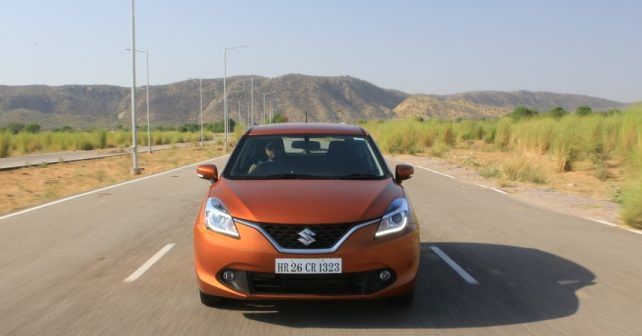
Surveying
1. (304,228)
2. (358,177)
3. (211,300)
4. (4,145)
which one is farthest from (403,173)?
(4,145)

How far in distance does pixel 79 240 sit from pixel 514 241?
5993mm

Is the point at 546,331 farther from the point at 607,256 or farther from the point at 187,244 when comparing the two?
the point at 187,244

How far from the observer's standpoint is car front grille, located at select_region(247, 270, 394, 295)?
5.43 meters

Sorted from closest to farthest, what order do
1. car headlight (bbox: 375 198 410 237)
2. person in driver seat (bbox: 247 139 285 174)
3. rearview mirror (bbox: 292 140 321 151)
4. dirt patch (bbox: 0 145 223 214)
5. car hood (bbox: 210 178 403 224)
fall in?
car hood (bbox: 210 178 403 224)
car headlight (bbox: 375 198 410 237)
person in driver seat (bbox: 247 139 285 174)
rearview mirror (bbox: 292 140 321 151)
dirt patch (bbox: 0 145 223 214)

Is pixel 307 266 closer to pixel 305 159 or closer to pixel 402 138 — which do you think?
pixel 305 159

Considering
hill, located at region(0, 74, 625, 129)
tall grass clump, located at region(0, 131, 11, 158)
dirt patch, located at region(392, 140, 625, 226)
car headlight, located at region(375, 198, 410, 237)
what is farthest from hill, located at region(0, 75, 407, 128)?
car headlight, located at region(375, 198, 410, 237)

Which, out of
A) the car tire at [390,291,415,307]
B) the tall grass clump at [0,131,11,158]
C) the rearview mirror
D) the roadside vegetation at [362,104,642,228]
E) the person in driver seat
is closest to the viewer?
the car tire at [390,291,415,307]

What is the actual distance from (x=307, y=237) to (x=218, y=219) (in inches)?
32.1

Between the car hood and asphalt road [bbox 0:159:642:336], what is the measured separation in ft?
2.79

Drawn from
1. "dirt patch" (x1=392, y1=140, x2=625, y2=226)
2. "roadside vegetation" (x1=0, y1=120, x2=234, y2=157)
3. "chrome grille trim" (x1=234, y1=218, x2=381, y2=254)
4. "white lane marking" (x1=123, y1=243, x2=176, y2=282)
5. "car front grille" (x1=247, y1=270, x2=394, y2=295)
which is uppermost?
"chrome grille trim" (x1=234, y1=218, x2=381, y2=254)

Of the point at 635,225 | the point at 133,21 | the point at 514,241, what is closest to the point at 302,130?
the point at 514,241

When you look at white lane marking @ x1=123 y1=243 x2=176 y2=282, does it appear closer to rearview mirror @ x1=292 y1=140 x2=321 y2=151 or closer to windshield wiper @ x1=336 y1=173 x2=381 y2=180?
rearview mirror @ x1=292 y1=140 x2=321 y2=151

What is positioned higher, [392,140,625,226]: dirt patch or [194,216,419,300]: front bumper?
[194,216,419,300]: front bumper

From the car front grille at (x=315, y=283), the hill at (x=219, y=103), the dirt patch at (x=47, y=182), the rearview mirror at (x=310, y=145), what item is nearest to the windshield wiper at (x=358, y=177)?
the rearview mirror at (x=310, y=145)
